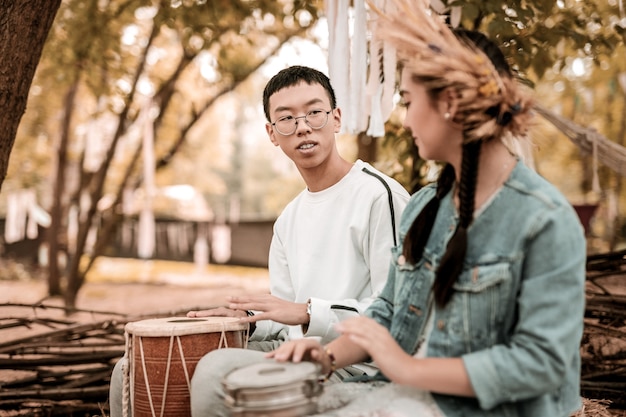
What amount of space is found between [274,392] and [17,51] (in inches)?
96.8

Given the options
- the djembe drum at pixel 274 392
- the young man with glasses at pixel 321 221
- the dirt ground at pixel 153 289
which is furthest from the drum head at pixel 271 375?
the dirt ground at pixel 153 289

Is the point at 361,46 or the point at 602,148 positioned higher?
the point at 361,46

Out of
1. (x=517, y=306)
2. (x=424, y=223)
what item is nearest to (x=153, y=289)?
(x=424, y=223)

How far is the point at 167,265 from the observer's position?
20.2 meters

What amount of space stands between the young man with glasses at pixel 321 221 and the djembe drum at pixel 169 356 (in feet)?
0.61

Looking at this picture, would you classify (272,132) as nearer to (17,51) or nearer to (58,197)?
(17,51)

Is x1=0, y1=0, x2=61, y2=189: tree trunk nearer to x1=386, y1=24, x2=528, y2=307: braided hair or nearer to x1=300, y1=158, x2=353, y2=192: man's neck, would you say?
x1=300, y1=158, x2=353, y2=192: man's neck

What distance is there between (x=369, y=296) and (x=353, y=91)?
60.5 inches

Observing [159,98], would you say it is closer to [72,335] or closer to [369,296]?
[72,335]

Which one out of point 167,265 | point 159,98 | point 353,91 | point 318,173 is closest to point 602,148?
point 353,91

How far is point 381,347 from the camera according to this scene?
5.49ft

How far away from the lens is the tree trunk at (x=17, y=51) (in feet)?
10.6

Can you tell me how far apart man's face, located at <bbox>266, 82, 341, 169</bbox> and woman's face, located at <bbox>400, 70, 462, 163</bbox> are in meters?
0.91

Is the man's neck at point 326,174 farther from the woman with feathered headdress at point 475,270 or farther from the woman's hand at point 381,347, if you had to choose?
the woman's hand at point 381,347
